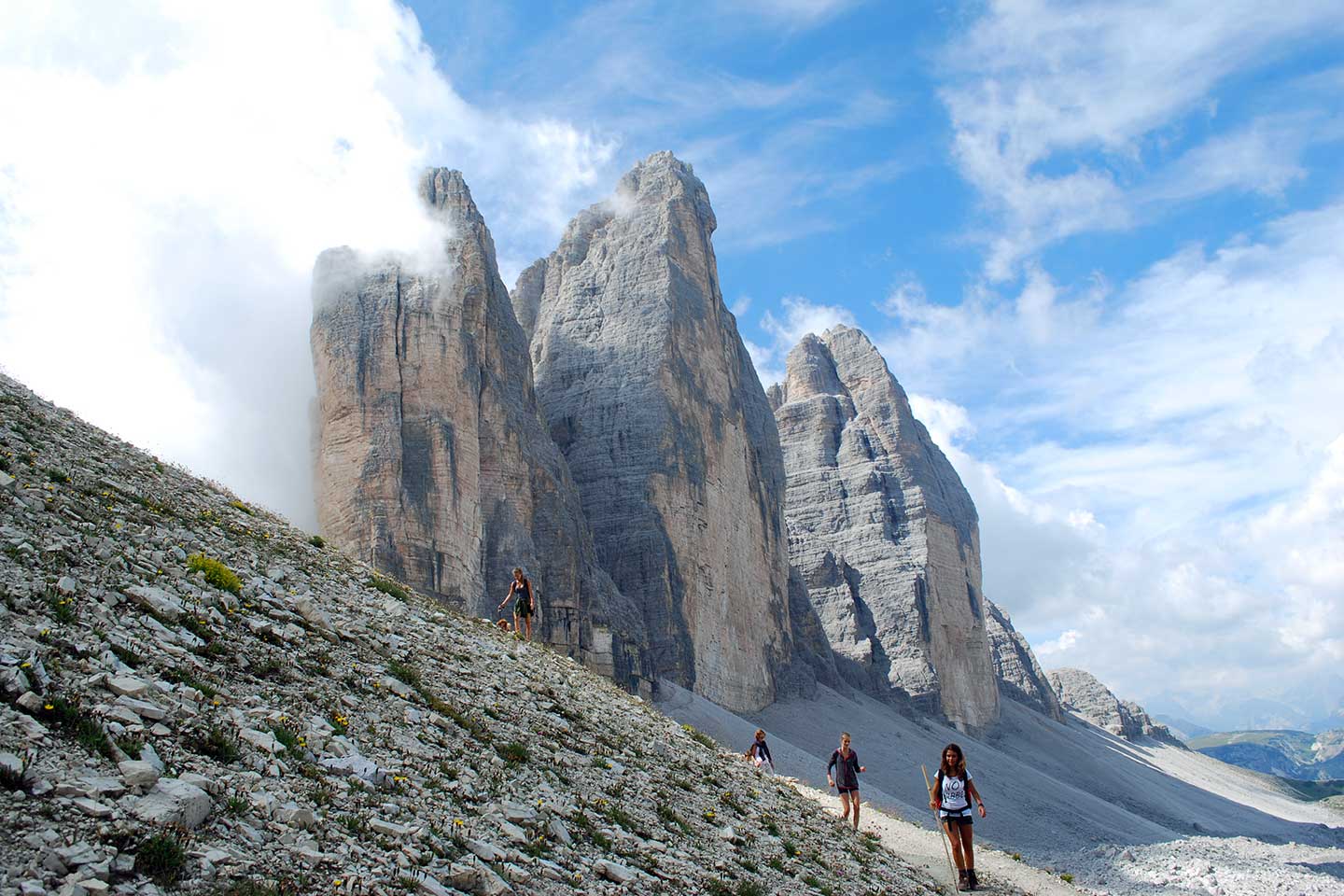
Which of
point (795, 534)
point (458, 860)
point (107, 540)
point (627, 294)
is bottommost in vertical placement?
point (458, 860)

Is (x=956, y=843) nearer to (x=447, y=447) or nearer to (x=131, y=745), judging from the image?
(x=131, y=745)

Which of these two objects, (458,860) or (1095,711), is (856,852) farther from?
(1095,711)

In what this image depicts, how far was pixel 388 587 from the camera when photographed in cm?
2077

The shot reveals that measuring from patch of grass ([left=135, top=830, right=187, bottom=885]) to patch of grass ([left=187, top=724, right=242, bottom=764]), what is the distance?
166 centimetres

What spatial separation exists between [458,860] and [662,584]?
175 ft

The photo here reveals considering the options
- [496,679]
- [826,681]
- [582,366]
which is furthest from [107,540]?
[826,681]

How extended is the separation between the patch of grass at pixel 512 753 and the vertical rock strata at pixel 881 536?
259 feet

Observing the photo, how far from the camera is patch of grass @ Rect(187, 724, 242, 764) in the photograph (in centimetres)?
943

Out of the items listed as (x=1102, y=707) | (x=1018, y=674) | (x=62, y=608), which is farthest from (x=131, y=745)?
(x=1102, y=707)

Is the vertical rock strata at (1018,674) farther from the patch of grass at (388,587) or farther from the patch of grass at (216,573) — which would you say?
the patch of grass at (216,573)

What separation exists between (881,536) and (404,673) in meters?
91.9

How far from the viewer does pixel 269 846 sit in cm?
838

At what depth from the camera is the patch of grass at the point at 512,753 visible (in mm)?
13367

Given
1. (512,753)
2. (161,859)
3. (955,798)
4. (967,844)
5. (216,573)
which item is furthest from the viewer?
(967,844)
